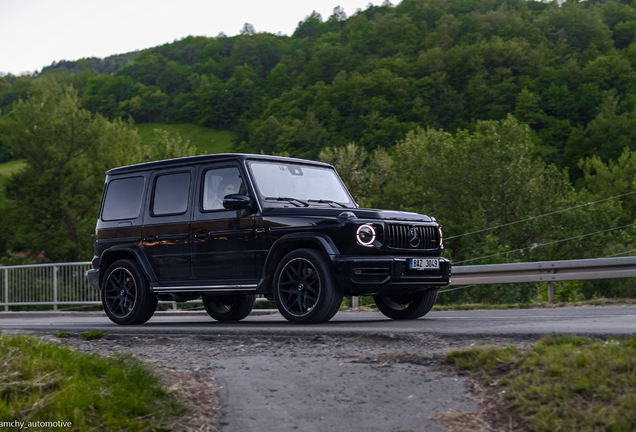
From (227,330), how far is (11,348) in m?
2.95

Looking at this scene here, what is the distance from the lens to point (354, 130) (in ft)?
258

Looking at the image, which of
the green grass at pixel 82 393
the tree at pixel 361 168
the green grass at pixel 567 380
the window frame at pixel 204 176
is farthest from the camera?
the tree at pixel 361 168

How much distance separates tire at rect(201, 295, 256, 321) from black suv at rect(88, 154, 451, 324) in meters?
0.04

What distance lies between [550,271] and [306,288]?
6.05 m

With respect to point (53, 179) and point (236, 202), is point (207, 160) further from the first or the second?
point (53, 179)

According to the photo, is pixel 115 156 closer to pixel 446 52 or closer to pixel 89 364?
pixel 446 52

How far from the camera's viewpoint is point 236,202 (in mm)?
8539

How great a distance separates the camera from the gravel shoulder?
4.22 meters

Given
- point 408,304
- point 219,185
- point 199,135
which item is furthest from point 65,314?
point 199,135

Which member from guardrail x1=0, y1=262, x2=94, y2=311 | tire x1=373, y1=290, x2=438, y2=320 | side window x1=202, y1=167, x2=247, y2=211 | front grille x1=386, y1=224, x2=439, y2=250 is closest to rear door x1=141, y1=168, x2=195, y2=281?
side window x1=202, y1=167, x2=247, y2=211

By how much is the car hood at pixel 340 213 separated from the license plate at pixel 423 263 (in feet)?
1.65

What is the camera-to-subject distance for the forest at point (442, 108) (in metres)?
48.0

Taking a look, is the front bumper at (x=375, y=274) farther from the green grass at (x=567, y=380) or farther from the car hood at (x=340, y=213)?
the green grass at (x=567, y=380)

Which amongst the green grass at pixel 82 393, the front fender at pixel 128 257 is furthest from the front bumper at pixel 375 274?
the front fender at pixel 128 257
